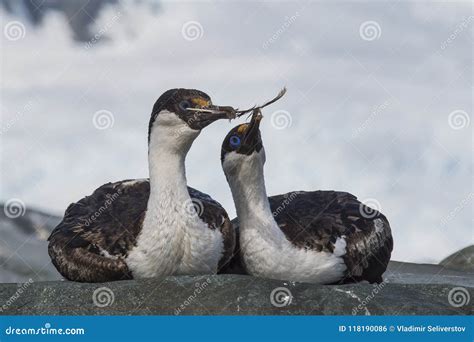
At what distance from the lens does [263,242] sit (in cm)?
1009

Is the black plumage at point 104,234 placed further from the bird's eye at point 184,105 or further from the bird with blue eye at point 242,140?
the bird's eye at point 184,105

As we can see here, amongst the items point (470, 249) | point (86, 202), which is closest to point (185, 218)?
point (86, 202)

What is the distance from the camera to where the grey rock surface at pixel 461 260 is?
15.7 metres

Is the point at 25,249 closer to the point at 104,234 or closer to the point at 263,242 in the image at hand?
the point at 104,234

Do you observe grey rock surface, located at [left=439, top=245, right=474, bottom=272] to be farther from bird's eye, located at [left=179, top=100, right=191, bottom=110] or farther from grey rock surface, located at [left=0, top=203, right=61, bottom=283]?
bird's eye, located at [left=179, top=100, right=191, bottom=110]
